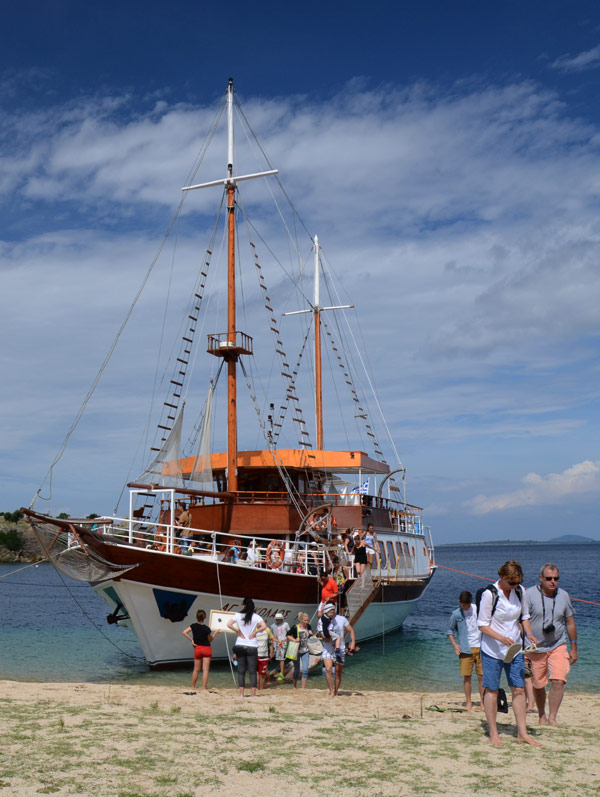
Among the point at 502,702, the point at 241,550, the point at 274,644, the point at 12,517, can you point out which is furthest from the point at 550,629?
the point at 12,517

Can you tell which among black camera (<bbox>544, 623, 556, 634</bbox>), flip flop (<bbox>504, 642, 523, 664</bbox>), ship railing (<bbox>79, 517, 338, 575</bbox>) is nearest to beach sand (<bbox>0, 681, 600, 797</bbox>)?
flip flop (<bbox>504, 642, 523, 664</bbox>)

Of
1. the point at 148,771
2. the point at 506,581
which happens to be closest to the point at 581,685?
the point at 506,581

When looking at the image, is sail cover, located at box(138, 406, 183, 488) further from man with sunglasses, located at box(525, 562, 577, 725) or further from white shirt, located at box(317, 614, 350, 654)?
man with sunglasses, located at box(525, 562, 577, 725)

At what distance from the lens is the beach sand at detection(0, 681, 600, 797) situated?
A: 7.11 meters

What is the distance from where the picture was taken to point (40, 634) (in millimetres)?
28797

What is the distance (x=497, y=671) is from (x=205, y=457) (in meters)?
16.1

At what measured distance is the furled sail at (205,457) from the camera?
23.6 metres

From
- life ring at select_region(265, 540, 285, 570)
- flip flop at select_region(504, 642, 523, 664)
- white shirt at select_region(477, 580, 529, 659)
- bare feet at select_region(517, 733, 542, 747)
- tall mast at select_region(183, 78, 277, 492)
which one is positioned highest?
tall mast at select_region(183, 78, 277, 492)

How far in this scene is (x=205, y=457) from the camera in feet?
77.4

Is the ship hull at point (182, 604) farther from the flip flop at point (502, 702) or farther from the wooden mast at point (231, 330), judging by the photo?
the flip flop at point (502, 702)

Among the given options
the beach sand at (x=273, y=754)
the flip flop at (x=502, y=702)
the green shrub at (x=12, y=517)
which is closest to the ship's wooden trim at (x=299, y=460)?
the beach sand at (x=273, y=754)

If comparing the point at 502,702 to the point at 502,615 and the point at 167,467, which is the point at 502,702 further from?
the point at 167,467

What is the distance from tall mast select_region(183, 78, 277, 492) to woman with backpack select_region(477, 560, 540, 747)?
15.8 m

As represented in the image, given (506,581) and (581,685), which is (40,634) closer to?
(581,685)
